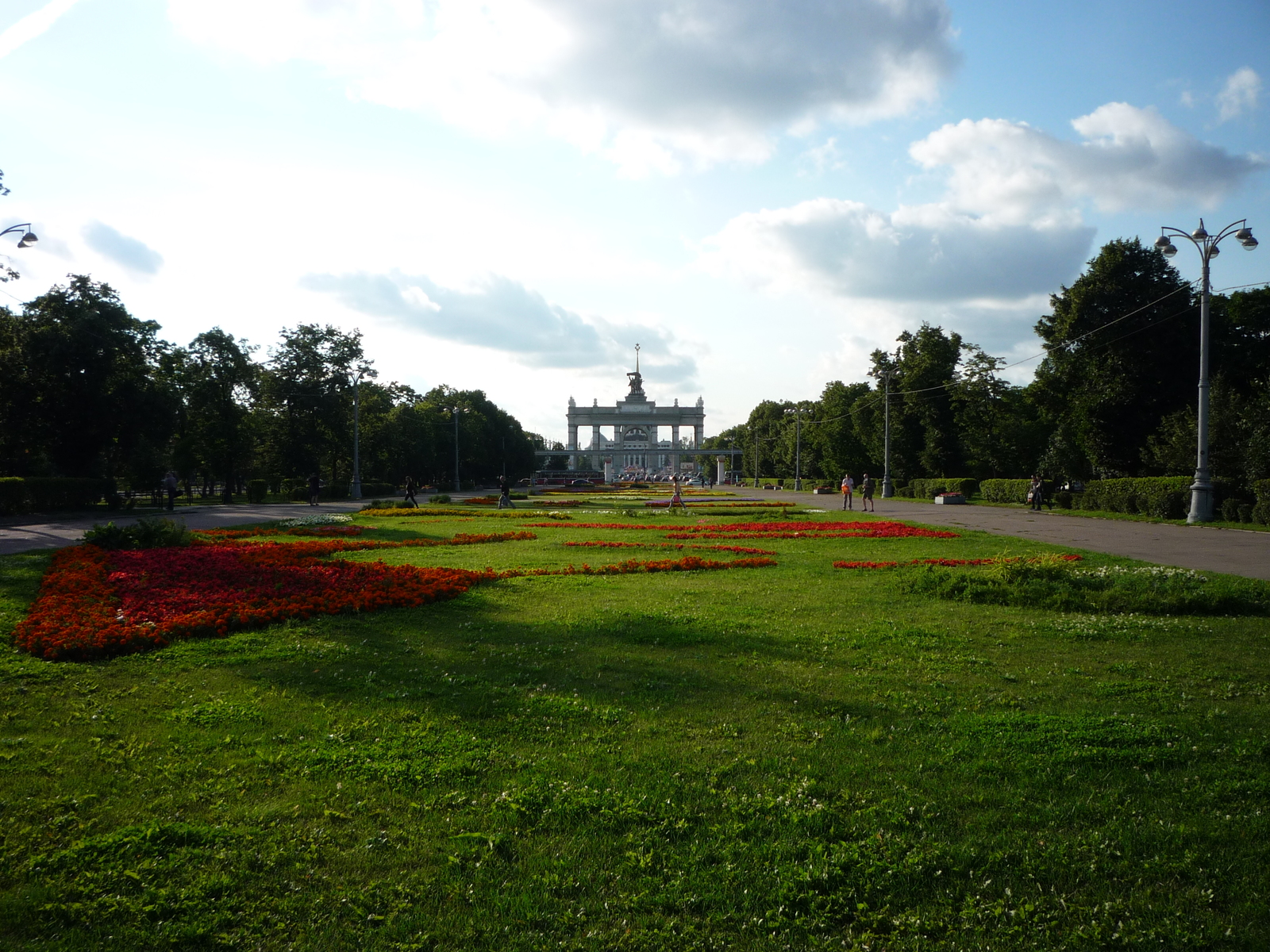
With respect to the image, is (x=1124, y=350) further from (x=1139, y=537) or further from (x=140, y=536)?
(x=140, y=536)

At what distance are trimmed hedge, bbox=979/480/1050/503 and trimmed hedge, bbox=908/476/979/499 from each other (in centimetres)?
75

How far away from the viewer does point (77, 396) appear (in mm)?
35312

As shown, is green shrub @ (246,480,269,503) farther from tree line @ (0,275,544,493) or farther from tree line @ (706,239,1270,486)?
tree line @ (706,239,1270,486)

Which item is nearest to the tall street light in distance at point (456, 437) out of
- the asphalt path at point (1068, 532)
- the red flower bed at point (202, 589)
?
the asphalt path at point (1068, 532)

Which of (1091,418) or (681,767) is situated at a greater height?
(1091,418)

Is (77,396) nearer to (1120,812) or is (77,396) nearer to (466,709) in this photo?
(466,709)

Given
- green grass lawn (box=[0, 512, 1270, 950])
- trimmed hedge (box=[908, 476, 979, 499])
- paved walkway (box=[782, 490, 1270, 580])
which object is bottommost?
green grass lawn (box=[0, 512, 1270, 950])

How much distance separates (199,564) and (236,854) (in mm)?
9832

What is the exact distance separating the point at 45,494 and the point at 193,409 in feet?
79.8

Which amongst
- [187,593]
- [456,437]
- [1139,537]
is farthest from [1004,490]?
[456,437]

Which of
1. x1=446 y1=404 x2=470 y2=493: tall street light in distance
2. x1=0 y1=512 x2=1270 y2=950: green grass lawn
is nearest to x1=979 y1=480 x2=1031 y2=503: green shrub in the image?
x1=0 y1=512 x2=1270 y2=950: green grass lawn

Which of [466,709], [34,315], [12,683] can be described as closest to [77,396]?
[34,315]

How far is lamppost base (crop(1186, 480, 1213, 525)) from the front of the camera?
82.2 ft

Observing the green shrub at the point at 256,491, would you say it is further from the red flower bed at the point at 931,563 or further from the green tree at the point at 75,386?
the red flower bed at the point at 931,563
